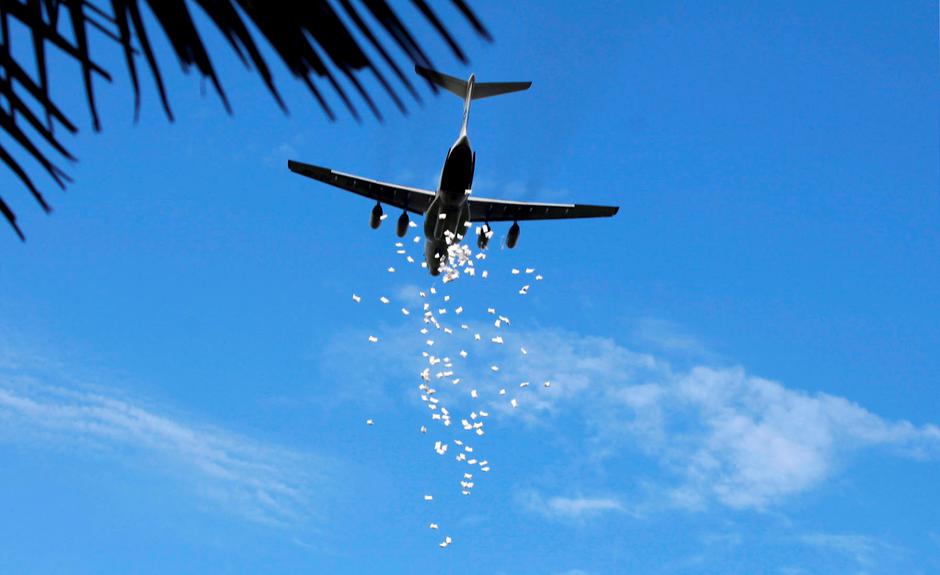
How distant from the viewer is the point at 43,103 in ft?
8.41

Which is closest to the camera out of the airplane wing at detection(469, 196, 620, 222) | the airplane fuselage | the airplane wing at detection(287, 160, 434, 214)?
the airplane fuselage

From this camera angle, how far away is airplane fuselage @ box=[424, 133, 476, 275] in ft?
128

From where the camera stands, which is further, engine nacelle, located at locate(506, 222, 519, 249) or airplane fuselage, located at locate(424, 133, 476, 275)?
engine nacelle, located at locate(506, 222, 519, 249)

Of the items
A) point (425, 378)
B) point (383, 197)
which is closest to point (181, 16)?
point (425, 378)

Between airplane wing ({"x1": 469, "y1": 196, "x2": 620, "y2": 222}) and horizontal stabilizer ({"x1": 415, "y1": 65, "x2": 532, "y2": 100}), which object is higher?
horizontal stabilizer ({"x1": 415, "y1": 65, "x2": 532, "y2": 100})

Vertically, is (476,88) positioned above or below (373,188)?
above

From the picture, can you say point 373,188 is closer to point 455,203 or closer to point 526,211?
point 526,211

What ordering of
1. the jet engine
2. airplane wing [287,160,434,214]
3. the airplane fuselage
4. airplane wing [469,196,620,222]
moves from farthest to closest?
1. airplane wing [287,160,434,214]
2. airplane wing [469,196,620,222]
3. the jet engine
4. the airplane fuselage

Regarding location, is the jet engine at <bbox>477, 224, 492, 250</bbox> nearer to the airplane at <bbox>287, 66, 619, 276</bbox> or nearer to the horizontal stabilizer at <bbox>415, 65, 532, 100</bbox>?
the airplane at <bbox>287, 66, 619, 276</bbox>

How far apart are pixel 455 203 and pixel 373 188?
900 cm

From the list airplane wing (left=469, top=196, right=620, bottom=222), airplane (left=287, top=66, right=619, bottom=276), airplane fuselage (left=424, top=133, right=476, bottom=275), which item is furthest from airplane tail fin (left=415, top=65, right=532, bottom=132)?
airplane wing (left=469, top=196, right=620, bottom=222)

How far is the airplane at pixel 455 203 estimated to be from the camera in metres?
39.9

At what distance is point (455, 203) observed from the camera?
4069cm

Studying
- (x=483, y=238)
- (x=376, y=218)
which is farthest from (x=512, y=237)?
(x=376, y=218)
